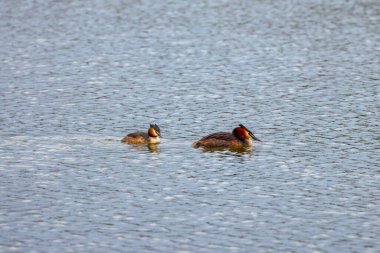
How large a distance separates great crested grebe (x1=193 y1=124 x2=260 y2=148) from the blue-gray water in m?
0.29

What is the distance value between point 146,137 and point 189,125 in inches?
87.0

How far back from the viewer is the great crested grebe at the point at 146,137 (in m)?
21.6

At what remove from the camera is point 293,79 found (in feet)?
95.6

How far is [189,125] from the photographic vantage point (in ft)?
77.4

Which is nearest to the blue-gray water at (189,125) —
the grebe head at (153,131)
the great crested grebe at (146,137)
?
the great crested grebe at (146,137)

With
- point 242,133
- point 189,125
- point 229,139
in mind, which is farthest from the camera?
point 189,125

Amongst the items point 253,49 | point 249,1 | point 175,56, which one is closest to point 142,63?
point 175,56

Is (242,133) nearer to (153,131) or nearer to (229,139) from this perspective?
(229,139)

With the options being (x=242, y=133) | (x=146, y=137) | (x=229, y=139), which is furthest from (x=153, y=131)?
(x=242, y=133)

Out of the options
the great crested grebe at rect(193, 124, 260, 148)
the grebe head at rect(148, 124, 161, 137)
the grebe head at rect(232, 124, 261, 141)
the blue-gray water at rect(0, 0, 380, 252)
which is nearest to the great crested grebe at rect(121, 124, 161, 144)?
the grebe head at rect(148, 124, 161, 137)

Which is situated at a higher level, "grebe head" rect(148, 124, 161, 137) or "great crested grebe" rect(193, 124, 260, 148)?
"grebe head" rect(148, 124, 161, 137)

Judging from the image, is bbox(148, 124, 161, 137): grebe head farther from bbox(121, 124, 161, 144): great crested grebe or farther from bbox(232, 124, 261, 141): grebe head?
bbox(232, 124, 261, 141): grebe head

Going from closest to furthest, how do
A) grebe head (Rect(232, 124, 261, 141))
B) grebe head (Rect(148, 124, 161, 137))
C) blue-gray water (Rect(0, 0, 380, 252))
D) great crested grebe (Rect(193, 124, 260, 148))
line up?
blue-gray water (Rect(0, 0, 380, 252)) < great crested grebe (Rect(193, 124, 260, 148)) < grebe head (Rect(148, 124, 161, 137)) < grebe head (Rect(232, 124, 261, 141))

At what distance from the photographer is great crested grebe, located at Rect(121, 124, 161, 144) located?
21.6m
